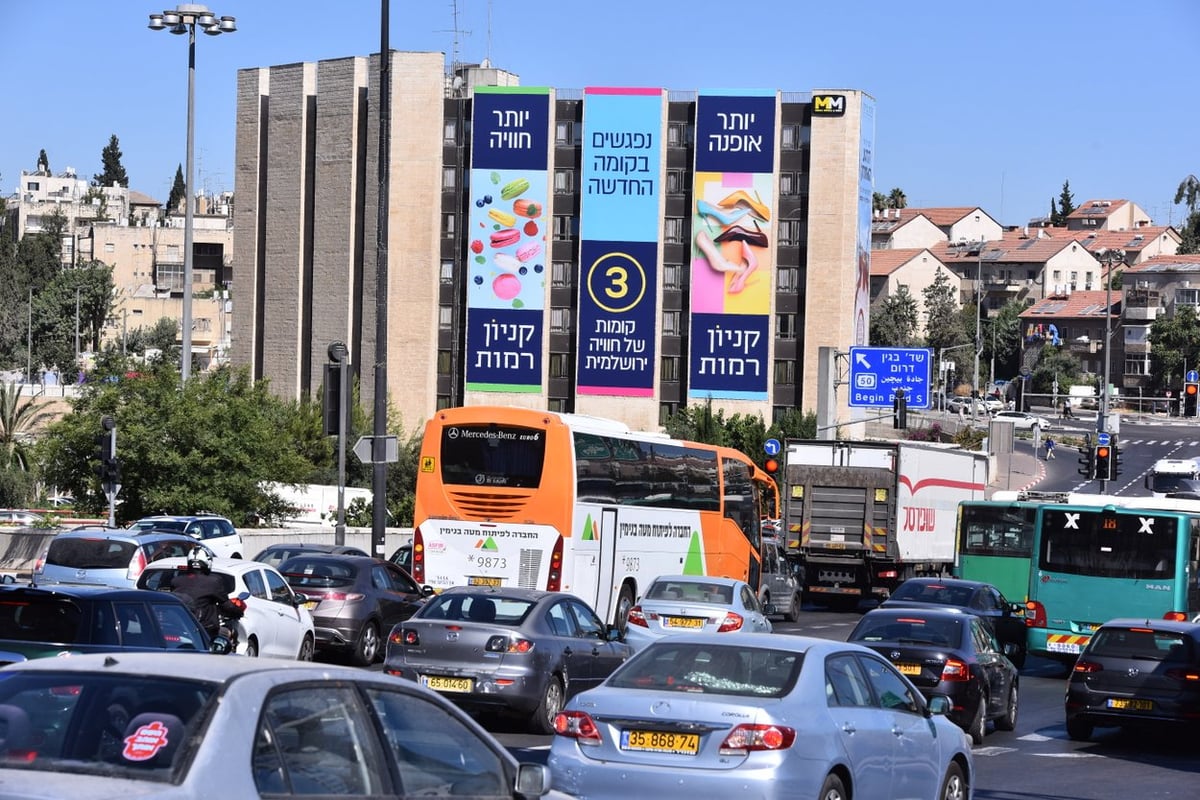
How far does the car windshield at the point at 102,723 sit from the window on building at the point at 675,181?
82584 mm

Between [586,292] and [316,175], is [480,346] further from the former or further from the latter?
[316,175]

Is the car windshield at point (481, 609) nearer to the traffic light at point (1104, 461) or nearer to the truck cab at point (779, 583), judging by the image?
the truck cab at point (779, 583)

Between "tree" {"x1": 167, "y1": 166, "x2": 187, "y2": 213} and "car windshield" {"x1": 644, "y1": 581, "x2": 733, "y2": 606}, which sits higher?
"tree" {"x1": 167, "y1": 166, "x2": 187, "y2": 213}

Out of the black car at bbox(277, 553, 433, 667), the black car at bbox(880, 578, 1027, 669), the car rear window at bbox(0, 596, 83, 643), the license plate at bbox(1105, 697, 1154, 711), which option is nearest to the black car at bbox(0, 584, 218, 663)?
the car rear window at bbox(0, 596, 83, 643)

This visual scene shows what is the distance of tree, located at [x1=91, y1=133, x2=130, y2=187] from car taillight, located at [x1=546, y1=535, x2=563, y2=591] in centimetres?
17770

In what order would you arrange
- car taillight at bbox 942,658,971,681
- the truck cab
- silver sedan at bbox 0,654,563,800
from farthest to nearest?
the truck cab, car taillight at bbox 942,658,971,681, silver sedan at bbox 0,654,563,800

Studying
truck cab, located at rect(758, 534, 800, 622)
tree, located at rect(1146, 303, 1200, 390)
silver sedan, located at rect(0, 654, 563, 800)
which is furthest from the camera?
tree, located at rect(1146, 303, 1200, 390)

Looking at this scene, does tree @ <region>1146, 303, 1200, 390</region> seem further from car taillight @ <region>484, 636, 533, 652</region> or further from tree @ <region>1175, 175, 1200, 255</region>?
car taillight @ <region>484, 636, 533, 652</region>

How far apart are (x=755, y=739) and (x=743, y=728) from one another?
0.10m

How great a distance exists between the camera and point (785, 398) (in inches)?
3445

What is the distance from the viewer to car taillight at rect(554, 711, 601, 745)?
10.7 meters

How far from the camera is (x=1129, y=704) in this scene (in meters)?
19.5

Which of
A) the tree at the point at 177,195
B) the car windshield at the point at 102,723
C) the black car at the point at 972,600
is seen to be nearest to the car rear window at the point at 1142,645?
the black car at the point at 972,600

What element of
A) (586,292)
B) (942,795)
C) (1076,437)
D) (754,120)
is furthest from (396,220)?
(942,795)
